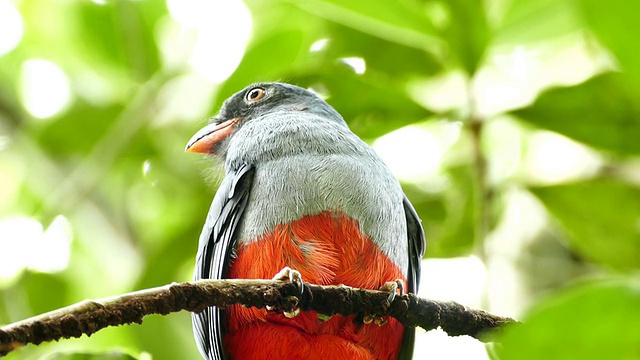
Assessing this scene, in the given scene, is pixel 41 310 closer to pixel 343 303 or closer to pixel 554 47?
pixel 343 303

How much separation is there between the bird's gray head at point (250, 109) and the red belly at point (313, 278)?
1025 millimetres

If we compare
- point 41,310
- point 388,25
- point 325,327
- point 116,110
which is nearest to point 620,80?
point 388,25

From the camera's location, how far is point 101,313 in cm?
166

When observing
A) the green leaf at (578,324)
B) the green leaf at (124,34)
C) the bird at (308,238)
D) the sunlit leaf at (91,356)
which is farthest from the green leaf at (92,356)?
the green leaf at (124,34)

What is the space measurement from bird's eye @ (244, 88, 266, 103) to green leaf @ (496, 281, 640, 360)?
2884mm

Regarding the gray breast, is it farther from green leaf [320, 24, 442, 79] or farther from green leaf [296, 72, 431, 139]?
green leaf [320, 24, 442, 79]

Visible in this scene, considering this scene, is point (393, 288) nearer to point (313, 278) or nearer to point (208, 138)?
point (313, 278)

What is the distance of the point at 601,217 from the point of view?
3.52m

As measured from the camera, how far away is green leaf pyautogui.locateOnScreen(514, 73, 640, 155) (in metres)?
3.16

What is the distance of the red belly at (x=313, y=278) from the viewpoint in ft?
8.88

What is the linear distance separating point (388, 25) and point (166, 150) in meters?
1.81

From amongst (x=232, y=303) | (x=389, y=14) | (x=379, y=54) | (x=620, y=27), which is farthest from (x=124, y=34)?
(x=620, y=27)

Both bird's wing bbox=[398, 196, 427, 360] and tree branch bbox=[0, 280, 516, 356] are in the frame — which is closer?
tree branch bbox=[0, 280, 516, 356]

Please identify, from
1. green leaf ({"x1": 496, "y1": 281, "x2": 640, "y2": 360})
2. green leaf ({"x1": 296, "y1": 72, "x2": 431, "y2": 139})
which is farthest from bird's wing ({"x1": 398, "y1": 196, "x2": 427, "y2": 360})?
green leaf ({"x1": 496, "y1": 281, "x2": 640, "y2": 360})
